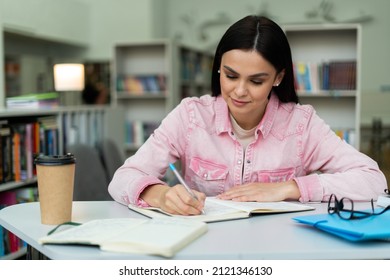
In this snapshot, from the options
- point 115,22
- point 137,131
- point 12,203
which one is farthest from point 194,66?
point 12,203

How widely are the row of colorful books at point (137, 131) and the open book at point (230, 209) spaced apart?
4.17m

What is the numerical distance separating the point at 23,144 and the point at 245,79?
1957 mm

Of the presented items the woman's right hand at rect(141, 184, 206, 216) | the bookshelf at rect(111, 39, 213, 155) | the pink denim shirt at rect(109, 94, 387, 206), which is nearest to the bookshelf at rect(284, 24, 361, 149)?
the bookshelf at rect(111, 39, 213, 155)

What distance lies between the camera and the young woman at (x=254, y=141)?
63.9 inches

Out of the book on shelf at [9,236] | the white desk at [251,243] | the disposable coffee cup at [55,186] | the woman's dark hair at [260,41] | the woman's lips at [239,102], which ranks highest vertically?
the woman's dark hair at [260,41]

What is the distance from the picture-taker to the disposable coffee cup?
1226mm

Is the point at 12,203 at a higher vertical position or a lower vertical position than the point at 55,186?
lower

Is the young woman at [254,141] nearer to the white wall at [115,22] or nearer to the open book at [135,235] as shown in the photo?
the open book at [135,235]

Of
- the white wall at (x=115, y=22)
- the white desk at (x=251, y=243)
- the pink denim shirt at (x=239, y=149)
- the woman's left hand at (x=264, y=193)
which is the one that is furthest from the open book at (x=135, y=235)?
the white wall at (x=115, y=22)

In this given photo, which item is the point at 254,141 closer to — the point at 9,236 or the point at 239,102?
the point at 239,102

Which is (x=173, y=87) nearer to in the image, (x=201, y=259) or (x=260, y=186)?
(x=260, y=186)

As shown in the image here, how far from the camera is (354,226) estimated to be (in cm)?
113

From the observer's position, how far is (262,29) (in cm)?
172

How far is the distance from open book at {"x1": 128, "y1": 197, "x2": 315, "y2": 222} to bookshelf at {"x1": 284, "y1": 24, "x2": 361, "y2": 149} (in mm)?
3032
